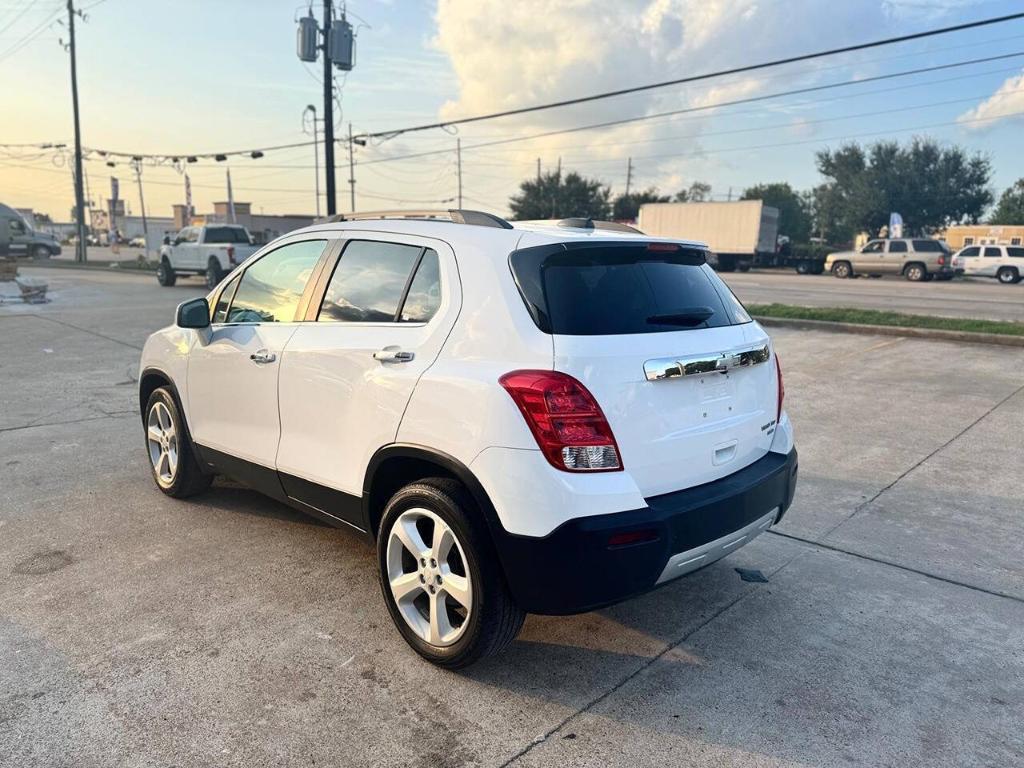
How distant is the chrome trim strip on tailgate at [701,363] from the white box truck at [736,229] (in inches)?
1371

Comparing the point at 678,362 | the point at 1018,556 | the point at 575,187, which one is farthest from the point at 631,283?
the point at 575,187

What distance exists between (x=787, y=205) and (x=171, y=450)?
101 m

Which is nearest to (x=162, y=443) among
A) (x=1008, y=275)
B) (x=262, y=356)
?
(x=262, y=356)

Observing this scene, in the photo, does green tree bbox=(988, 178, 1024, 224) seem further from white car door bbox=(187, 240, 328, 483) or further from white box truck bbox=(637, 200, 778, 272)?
white car door bbox=(187, 240, 328, 483)

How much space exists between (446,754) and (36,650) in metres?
1.85

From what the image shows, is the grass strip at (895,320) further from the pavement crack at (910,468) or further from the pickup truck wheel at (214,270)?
the pickup truck wheel at (214,270)

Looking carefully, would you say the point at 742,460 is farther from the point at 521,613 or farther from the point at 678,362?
the point at 521,613

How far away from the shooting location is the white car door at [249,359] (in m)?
3.86

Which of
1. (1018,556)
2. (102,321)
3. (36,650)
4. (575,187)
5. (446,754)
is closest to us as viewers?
(446,754)

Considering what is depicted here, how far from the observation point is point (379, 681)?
115 inches

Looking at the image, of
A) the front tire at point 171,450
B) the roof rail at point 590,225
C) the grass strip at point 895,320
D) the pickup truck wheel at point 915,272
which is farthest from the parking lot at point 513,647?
the pickup truck wheel at point 915,272

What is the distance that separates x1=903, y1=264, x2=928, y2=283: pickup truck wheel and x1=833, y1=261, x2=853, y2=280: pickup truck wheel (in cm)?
265

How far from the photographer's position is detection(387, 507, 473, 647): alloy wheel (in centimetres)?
290

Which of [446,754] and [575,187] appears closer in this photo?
[446,754]
